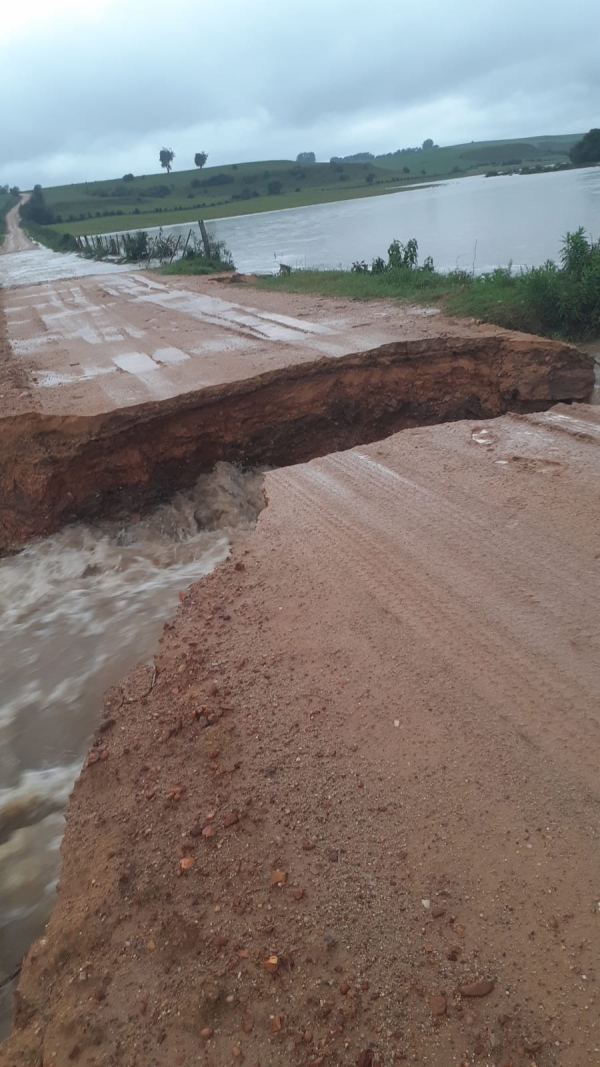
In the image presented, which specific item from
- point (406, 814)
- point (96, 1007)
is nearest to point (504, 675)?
point (406, 814)

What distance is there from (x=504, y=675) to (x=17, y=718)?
7.94ft

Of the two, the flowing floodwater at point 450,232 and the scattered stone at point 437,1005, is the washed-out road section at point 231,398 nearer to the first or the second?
the scattered stone at point 437,1005

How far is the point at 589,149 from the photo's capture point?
43.0 meters

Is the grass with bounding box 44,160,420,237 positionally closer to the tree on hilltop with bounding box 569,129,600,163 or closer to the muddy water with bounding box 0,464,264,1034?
the tree on hilltop with bounding box 569,129,600,163

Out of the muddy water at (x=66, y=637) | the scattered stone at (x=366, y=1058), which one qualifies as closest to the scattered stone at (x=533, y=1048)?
the scattered stone at (x=366, y=1058)

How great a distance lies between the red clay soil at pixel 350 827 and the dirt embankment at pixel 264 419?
7.28 feet

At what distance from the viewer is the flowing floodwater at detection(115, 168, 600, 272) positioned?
16094 mm

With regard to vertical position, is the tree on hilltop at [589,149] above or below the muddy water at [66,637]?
above

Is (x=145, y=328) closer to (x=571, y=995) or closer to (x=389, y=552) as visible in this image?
(x=389, y=552)

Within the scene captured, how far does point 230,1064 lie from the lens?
1.69m

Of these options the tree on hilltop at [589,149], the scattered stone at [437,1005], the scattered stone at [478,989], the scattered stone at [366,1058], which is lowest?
the scattered stone at [366,1058]

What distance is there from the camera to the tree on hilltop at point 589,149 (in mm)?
42438

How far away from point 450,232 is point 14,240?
42571mm

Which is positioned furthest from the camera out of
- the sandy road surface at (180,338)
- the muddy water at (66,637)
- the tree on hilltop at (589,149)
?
the tree on hilltop at (589,149)
